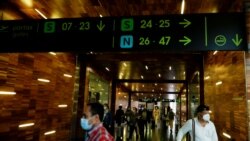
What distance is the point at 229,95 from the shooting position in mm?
4277

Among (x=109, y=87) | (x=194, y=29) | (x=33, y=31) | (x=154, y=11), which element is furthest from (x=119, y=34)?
(x=109, y=87)

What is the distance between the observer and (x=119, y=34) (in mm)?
3518

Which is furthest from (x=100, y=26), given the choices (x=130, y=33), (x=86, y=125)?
(x=86, y=125)

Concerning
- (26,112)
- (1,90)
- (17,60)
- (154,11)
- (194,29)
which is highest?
(154,11)

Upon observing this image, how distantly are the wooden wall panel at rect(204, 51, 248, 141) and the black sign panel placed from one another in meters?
0.69

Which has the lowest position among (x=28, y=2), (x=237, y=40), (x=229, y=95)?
(x=229, y=95)

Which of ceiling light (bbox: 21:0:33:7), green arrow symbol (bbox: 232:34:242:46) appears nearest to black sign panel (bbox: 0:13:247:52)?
green arrow symbol (bbox: 232:34:242:46)

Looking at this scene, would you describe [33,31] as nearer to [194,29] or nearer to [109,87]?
[194,29]

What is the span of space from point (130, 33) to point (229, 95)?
7.05ft

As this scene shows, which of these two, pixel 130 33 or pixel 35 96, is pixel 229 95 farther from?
pixel 35 96

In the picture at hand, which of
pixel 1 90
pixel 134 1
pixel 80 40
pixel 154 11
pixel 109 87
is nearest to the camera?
pixel 80 40

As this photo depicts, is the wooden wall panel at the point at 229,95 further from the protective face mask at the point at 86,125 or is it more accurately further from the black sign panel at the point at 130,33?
the protective face mask at the point at 86,125

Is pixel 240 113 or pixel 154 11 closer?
pixel 240 113

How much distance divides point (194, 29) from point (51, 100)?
13.1ft
